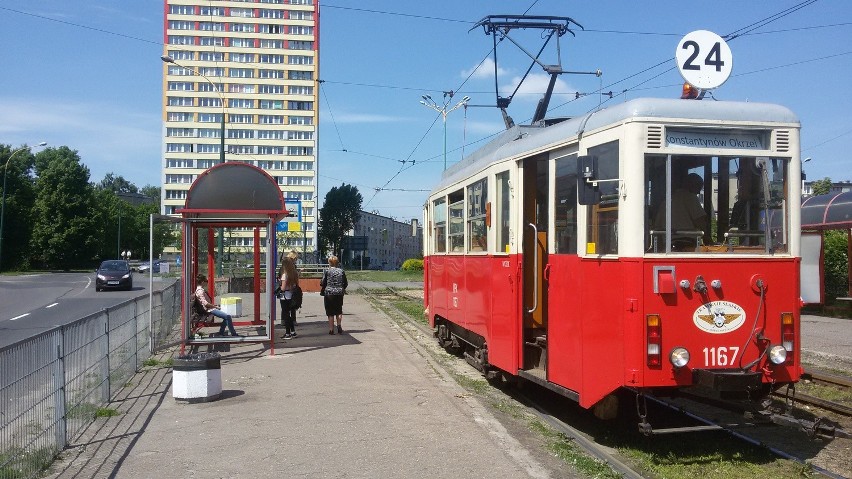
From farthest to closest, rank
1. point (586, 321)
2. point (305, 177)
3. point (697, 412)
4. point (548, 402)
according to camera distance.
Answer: point (305, 177), point (548, 402), point (697, 412), point (586, 321)

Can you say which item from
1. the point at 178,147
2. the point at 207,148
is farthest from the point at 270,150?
the point at 178,147

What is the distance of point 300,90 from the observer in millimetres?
87938

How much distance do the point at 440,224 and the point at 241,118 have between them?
77168mm

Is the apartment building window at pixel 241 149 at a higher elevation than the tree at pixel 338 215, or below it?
higher

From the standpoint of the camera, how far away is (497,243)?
363 inches

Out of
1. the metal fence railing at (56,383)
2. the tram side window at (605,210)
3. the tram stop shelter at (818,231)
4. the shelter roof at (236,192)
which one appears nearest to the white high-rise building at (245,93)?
the tram stop shelter at (818,231)

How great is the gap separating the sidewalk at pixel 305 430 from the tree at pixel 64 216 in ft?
236

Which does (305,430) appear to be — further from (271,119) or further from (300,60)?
(271,119)

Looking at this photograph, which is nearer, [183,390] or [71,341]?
[71,341]

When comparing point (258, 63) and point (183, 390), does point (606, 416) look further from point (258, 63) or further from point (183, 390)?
point (258, 63)

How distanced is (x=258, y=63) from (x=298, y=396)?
3093 inches

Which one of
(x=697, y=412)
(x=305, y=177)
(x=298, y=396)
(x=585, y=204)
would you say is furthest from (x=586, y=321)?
(x=305, y=177)

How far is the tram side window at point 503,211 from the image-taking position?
8.90 metres

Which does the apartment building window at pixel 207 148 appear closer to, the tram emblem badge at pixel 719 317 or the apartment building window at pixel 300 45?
the apartment building window at pixel 300 45
